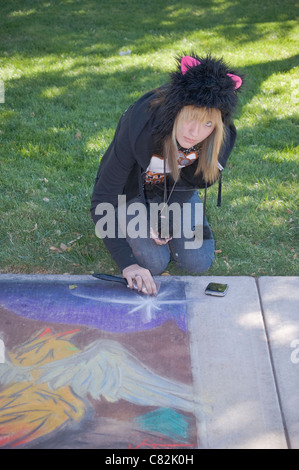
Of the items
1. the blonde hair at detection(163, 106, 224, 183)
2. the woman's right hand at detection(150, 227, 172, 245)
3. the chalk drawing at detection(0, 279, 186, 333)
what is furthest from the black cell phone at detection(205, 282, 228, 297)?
the blonde hair at detection(163, 106, 224, 183)

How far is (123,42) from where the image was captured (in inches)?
251

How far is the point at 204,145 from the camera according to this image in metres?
2.41

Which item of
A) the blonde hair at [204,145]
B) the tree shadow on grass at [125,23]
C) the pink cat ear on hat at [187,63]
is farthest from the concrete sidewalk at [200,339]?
the tree shadow on grass at [125,23]

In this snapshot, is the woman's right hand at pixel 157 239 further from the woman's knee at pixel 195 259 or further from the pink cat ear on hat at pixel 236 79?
the pink cat ear on hat at pixel 236 79

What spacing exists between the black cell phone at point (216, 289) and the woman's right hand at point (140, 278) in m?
0.29

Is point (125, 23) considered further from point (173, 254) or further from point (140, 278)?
point (140, 278)

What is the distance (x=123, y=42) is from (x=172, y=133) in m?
4.62

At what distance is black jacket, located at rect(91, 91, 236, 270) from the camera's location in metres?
2.35

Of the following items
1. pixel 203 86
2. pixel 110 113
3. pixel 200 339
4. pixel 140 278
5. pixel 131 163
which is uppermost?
pixel 203 86

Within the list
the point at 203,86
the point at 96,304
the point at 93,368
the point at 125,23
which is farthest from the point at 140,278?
the point at 125,23

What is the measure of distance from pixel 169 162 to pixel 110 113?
2.33 m

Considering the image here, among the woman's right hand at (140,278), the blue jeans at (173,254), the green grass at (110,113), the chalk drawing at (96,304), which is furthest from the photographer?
the green grass at (110,113)

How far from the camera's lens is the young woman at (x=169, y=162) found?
2068 millimetres
